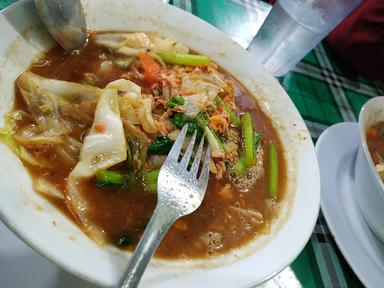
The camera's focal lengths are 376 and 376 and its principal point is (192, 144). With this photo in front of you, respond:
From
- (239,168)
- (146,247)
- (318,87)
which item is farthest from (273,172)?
(318,87)

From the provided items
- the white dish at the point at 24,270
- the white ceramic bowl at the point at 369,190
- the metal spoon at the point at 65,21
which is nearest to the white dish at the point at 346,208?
the white ceramic bowl at the point at 369,190

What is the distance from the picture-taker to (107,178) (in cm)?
139

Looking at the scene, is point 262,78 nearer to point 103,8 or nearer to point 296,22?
point 296,22

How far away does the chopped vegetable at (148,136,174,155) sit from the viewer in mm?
1546

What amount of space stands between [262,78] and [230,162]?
27.1 inches

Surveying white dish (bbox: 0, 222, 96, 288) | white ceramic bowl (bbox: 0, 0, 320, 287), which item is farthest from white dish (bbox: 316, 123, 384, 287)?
white dish (bbox: 0, 222, 96, 288)

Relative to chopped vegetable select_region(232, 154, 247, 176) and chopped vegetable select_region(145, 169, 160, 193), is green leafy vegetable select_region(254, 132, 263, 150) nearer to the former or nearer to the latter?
chopped vegetable select_region(232, 154, 247, 176)

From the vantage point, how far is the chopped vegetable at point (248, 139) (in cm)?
178

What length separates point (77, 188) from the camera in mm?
1349

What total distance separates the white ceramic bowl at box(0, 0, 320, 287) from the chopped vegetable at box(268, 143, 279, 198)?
0.06 m

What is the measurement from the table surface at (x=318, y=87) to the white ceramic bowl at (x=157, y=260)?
40 cm

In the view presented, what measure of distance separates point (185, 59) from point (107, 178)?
0.87 m

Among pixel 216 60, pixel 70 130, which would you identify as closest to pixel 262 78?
pixel 216 60

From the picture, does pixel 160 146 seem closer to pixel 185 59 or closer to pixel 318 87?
pixel 185 59
